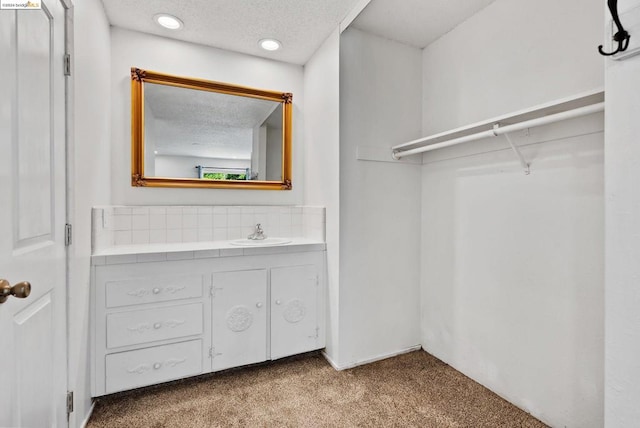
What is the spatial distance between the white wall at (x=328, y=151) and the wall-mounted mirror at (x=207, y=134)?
0.80 ft

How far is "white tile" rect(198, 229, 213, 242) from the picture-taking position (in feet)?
7.80

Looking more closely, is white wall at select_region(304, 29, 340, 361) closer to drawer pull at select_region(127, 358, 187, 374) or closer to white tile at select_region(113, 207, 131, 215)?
drawer pull at select_region(127, 358, 187, 374)

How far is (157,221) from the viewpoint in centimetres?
226

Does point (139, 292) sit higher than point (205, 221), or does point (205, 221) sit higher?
point (205, 221)

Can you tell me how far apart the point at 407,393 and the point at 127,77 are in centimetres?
279

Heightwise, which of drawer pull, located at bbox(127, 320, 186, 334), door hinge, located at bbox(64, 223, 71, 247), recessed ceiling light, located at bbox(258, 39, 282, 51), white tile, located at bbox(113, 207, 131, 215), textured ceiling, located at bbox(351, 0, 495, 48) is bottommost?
drawer pull, located at bbox(127, 320, 186, 334)

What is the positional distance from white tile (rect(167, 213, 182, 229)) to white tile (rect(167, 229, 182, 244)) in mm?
29

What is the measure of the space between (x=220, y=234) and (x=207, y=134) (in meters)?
0.78

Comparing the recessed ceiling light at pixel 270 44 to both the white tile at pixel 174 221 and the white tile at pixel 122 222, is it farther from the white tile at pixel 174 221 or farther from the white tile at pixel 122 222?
the white tile at pixel 122 222

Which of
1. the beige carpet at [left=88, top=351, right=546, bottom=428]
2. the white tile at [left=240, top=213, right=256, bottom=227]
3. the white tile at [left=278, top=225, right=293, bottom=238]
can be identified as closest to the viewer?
the beige carpet at [left=88, top=351, right=546, bottom=428]

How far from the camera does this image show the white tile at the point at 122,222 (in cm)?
213

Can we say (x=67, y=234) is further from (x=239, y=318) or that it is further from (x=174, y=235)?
(x=239, y=318)

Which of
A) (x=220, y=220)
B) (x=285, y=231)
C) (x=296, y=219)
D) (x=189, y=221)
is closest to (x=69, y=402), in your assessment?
(x=189, y=221)

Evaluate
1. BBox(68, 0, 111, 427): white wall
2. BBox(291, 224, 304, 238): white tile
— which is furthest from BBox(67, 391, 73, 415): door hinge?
BBox(291, 224, 304, 238): white tile
